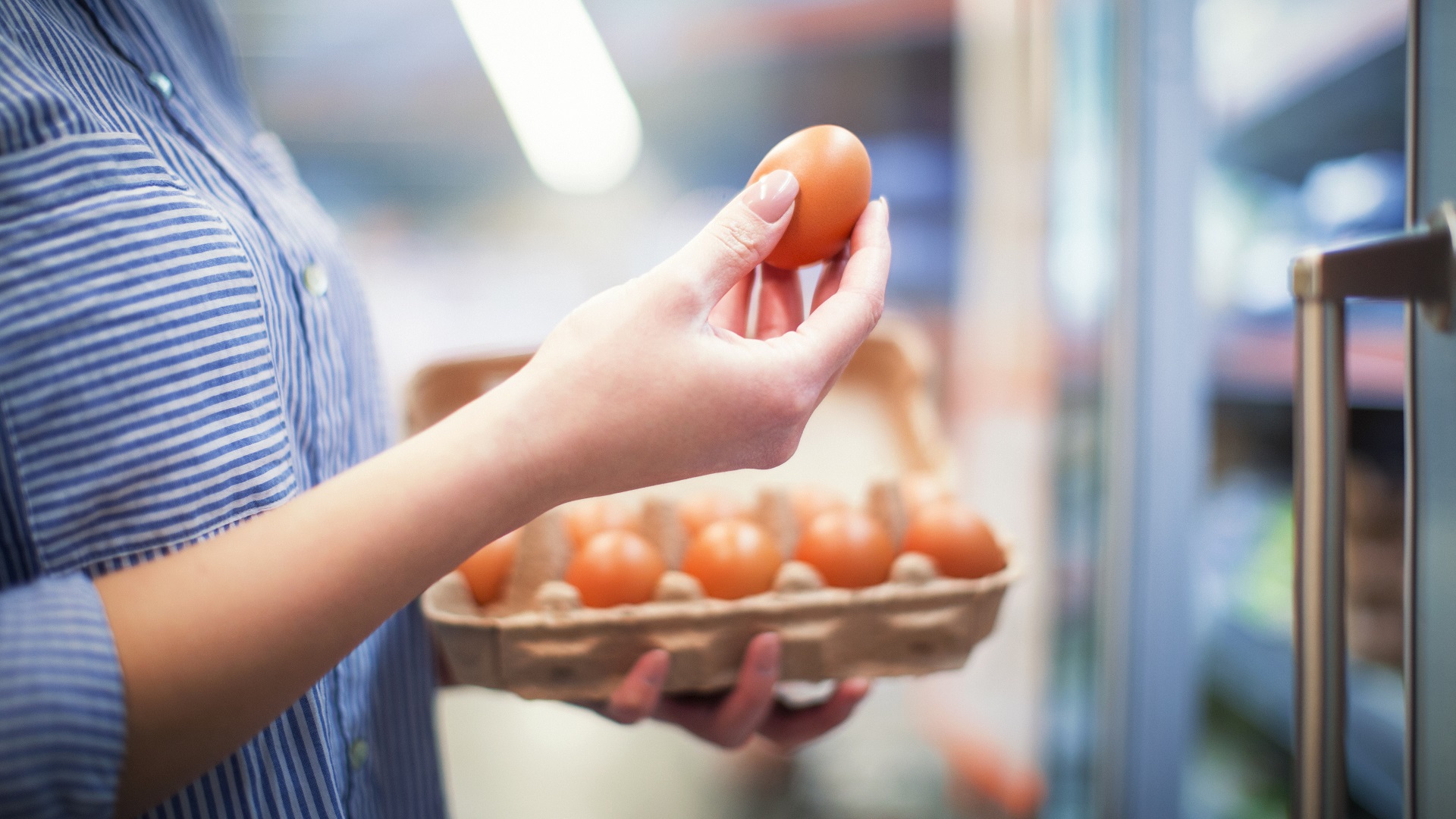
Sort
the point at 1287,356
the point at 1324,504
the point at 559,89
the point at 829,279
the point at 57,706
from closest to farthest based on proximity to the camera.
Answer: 1. the point at 57,706
2. the point at 1324,504
3. the point at 829,279
4. the point at 1287,356
5. the point at 559,89

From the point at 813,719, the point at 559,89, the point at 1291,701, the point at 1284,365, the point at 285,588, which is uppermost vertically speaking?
the point at 559,89

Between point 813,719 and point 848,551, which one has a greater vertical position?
point 848,551

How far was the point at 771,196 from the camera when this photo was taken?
0.40 metres

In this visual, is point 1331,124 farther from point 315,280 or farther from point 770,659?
point 315,280

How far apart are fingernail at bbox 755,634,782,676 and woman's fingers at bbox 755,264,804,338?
0.70 feet

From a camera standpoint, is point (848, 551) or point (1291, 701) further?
point (1291, 701)

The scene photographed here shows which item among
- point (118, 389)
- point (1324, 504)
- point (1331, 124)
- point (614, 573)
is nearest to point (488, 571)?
point (614, 573)

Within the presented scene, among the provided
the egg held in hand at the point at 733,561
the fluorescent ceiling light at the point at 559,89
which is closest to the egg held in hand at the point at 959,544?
the egg held in hand at the point at 733,561

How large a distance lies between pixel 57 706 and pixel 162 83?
0.38 meters

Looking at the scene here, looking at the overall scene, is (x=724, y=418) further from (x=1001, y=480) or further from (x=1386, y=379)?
(x=1001, y=480)

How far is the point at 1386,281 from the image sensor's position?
1.30 feet

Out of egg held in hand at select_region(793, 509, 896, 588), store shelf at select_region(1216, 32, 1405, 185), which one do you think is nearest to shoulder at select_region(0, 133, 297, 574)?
egg held in hand at select_region(793, 509, 896, 588)

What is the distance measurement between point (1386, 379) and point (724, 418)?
0.93 m

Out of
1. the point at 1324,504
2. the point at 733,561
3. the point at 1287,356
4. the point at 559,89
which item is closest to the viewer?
the point at 1324,504
